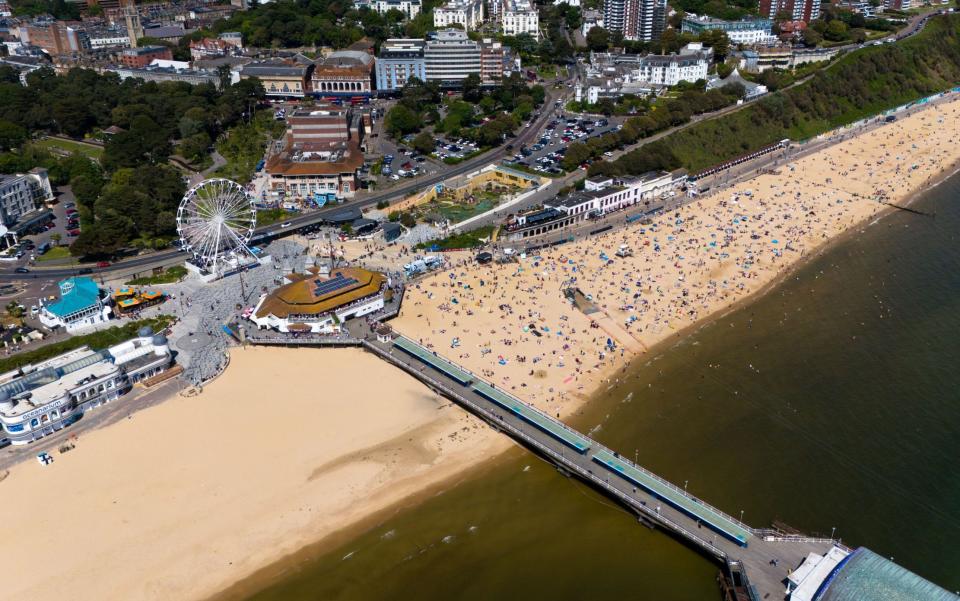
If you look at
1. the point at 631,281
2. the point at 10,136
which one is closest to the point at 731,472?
the point at 631,281

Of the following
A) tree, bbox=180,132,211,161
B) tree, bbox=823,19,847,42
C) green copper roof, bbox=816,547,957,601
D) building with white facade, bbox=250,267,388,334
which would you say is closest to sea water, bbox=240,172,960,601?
green copper roof, bbox=816,547,957,601

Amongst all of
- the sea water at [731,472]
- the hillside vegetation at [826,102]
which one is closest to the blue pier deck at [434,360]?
the sea water at [731,472]

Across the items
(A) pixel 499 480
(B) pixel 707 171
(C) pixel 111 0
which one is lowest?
(A) pixel 499 480

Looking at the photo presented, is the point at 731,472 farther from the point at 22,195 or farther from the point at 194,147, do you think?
the point at 194,147

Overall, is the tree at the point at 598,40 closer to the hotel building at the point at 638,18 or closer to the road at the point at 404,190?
the hotel building at the point at 638,18

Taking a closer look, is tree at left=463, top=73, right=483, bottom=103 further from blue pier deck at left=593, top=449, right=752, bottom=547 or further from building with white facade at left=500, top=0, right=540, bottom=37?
blue pier deck at left=593, top=449, right=752, bottom=547

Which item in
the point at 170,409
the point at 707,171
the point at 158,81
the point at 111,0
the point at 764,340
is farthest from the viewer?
the point at 111,0

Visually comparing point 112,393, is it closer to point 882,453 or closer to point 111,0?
point 882,453

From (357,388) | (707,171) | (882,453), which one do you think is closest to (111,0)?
(707,171)
